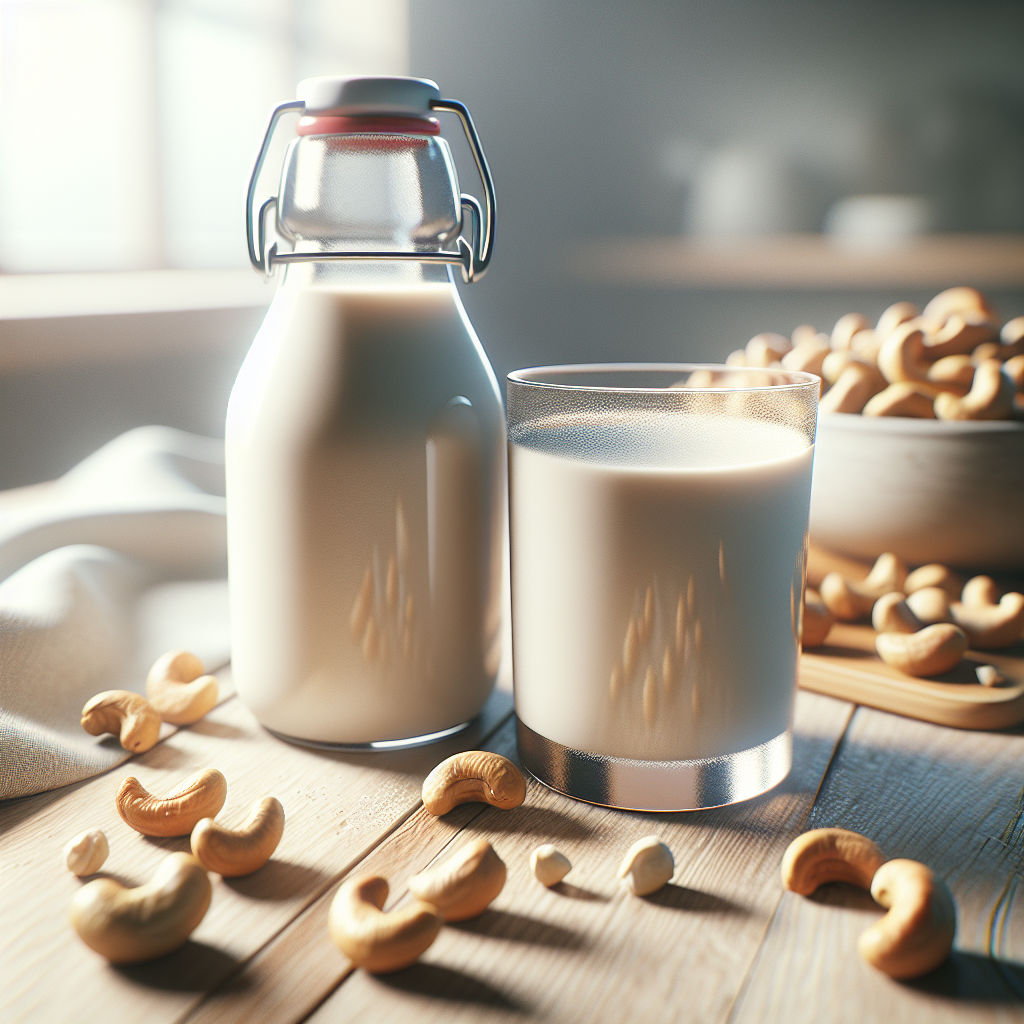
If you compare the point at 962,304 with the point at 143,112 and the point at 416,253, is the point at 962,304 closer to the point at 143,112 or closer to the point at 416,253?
the point at 416,253

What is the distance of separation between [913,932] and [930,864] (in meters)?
0.09

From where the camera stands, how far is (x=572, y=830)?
475mm

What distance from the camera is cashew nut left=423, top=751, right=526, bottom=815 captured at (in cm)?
48

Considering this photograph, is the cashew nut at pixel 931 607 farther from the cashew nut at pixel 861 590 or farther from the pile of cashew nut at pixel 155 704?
the pile of cashew nut at pixel 155 704

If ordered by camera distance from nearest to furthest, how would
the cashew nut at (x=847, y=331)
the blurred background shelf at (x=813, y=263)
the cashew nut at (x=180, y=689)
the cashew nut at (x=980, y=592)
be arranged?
the cashew nut at (x=180, y=689) < the cashew nut at (x=980, y=592) < the cashew nut at (x=847, y=331) < the blurred background shelf at (x=813, y=263)

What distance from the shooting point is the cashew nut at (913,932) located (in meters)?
0.37

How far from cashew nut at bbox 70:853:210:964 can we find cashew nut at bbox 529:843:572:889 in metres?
0.14

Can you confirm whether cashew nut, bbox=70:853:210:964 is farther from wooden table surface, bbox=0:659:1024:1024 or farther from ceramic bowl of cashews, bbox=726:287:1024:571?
ceramic bowl of cashews, bbox=726:287:1024:571

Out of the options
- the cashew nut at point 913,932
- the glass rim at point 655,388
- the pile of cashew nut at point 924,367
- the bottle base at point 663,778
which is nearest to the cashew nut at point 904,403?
the pile of cashew nut at point 924,367

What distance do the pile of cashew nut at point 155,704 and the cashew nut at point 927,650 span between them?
439 mm

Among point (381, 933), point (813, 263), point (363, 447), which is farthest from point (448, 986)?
point (813, 263)

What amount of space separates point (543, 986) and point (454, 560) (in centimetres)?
24

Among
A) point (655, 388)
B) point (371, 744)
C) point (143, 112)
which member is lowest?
point (371, 744)

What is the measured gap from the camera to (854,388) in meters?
0.76
